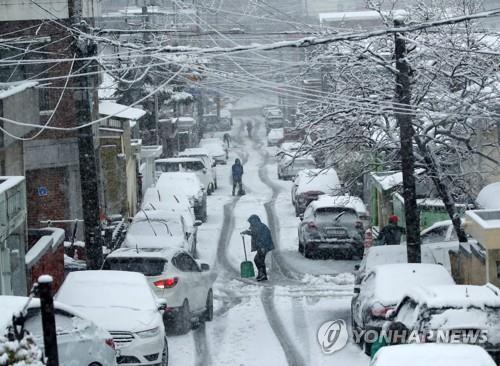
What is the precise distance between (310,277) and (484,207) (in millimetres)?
4888

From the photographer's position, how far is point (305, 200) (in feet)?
114

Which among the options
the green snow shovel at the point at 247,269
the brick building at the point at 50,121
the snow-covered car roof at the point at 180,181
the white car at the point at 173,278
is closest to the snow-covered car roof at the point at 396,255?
the white car at the point at 173,278

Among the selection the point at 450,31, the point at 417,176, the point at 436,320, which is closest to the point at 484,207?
the point at 417,176

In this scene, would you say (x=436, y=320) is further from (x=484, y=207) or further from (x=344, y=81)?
(x=344, y=81)

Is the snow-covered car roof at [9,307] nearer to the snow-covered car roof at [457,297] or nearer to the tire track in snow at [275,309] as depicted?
the snow-covered car roof at [457,297]

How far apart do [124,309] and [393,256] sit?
6.34 metres

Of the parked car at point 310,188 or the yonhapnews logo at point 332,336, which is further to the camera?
the parked car at point 310,188

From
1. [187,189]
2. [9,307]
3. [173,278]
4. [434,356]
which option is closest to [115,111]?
[187,189]

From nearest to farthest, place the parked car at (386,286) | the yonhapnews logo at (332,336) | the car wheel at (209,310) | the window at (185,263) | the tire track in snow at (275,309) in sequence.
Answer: the parked car at (386,286) < the tire track in snow at (275,309) < the yonhapnews logo at (332,336) < the window at (185,263) < the car wheel at (209,310)

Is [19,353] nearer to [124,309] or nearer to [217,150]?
[124,309]

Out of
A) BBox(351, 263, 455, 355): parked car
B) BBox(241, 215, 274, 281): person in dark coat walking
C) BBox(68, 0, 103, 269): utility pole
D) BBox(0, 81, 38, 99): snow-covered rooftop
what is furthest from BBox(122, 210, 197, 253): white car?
BBox(351, 263, 455, 355): parked car

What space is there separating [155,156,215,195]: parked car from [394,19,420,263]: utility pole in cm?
2264

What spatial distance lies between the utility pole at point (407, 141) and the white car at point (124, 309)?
543 centimetres

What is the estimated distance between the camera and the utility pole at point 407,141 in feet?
59.1
